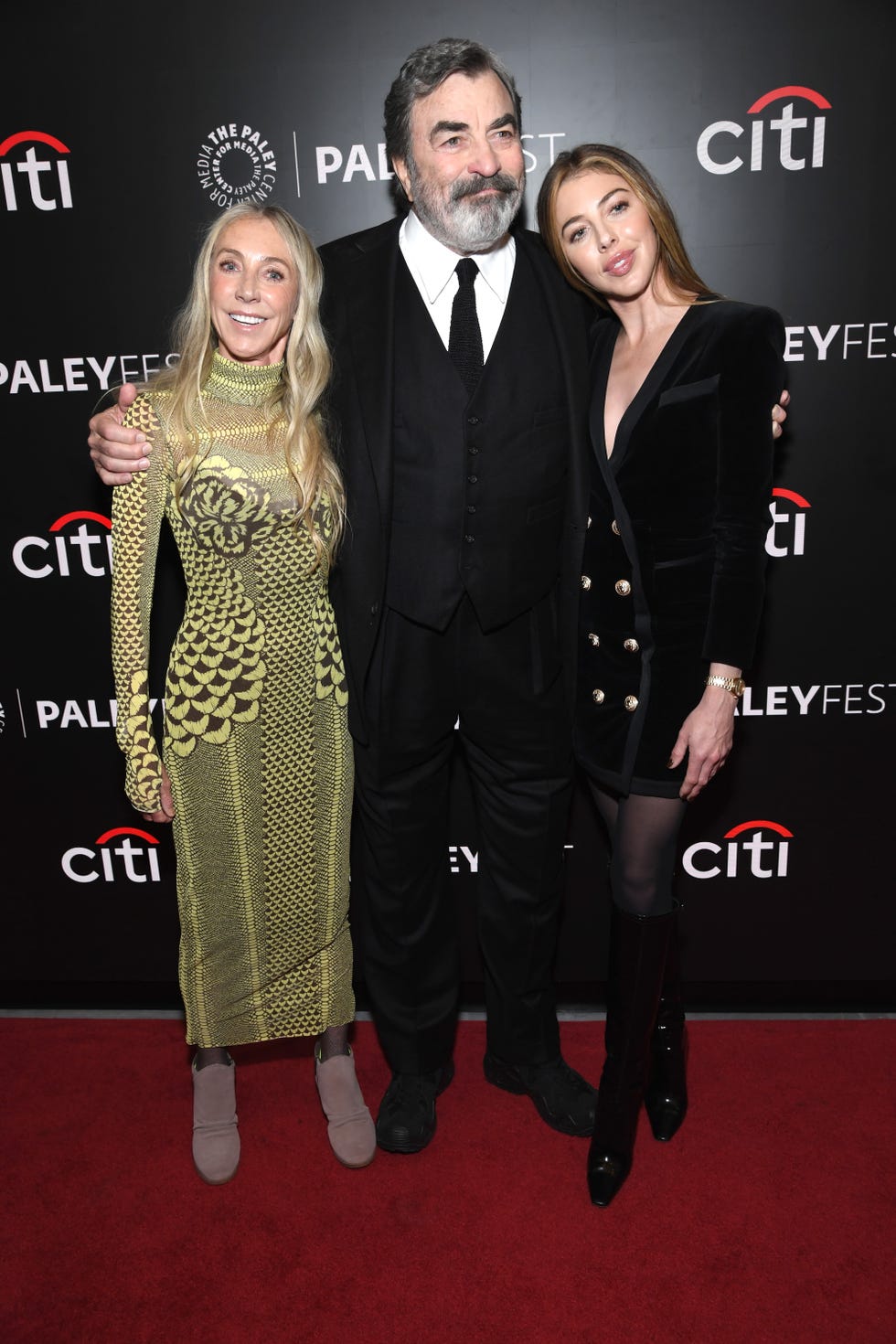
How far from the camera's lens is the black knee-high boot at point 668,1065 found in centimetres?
232

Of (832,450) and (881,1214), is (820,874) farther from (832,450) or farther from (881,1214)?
(832,450)

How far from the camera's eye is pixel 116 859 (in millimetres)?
2836

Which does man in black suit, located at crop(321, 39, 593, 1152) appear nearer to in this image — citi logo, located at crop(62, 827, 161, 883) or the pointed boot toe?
the pointed boot toe

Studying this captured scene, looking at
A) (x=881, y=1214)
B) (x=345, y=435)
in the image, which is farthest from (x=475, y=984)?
(x=345, y=435)

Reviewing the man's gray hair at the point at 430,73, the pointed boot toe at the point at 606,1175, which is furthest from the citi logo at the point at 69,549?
the pointed boot toe at the point at 606,1175

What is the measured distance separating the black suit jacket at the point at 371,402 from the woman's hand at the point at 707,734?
0.32 meters

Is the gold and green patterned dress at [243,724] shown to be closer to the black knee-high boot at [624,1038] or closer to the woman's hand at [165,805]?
the woman's hand at [165,805]

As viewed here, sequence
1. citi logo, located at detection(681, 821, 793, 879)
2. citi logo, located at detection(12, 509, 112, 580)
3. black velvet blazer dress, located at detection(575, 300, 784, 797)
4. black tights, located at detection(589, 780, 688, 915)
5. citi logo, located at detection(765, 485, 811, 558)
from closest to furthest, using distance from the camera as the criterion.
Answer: black velvet blazer dress, located at detection(575, 300, 784, 797)
black tights, located at detection(589, 780, 688, 915)
citi logo, located at detection(765, 485, 811, 558)
citi logo, located at detection(12, 509, 112, 580)
citi logo, located at detection(681, 821, 793, 879)

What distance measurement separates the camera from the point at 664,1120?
2.32 metres

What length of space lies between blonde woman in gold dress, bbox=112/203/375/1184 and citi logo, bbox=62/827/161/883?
604mm

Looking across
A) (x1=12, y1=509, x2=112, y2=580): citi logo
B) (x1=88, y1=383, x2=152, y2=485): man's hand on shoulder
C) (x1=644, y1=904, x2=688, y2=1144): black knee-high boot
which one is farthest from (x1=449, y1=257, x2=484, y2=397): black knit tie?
(x1=644, y1=904, x2=688, y2=1144): black knee-high boot

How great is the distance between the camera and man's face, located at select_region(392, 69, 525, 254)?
188 centimetres

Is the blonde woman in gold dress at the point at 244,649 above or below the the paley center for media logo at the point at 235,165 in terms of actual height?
below

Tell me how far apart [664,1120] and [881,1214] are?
453 millimetres
